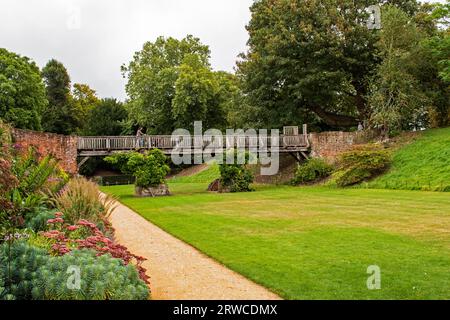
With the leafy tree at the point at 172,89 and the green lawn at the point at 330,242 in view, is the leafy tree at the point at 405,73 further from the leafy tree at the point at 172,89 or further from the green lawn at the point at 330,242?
the leafy tree at the point at 172,89

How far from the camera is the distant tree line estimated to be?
1061 inches

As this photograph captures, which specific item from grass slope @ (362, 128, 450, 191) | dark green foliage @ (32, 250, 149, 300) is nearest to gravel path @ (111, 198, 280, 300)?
dark green foliage @ (32, 250, 149, 300)

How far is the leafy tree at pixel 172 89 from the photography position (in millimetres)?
38906

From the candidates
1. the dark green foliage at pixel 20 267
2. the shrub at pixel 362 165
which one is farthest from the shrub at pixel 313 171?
the dark green foliage at pixel 20 267

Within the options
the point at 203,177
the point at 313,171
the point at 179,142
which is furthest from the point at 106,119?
the point at 313,171

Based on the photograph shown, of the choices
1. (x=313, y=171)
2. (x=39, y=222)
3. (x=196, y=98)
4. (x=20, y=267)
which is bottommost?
(x=20, y=267)

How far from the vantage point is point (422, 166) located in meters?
22.4

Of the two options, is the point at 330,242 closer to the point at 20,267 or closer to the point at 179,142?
the point at 20,267

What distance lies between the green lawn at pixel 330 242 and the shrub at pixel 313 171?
36.4ft

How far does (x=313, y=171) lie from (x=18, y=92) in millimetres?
25475

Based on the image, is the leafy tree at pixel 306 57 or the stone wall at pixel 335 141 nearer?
the leafy tree at pixel 306 57

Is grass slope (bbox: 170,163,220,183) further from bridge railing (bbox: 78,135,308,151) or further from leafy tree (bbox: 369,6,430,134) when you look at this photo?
leafy tree (bbox: 369,6,430,134)

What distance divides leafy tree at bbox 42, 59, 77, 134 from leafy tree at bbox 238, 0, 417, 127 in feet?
91.9
